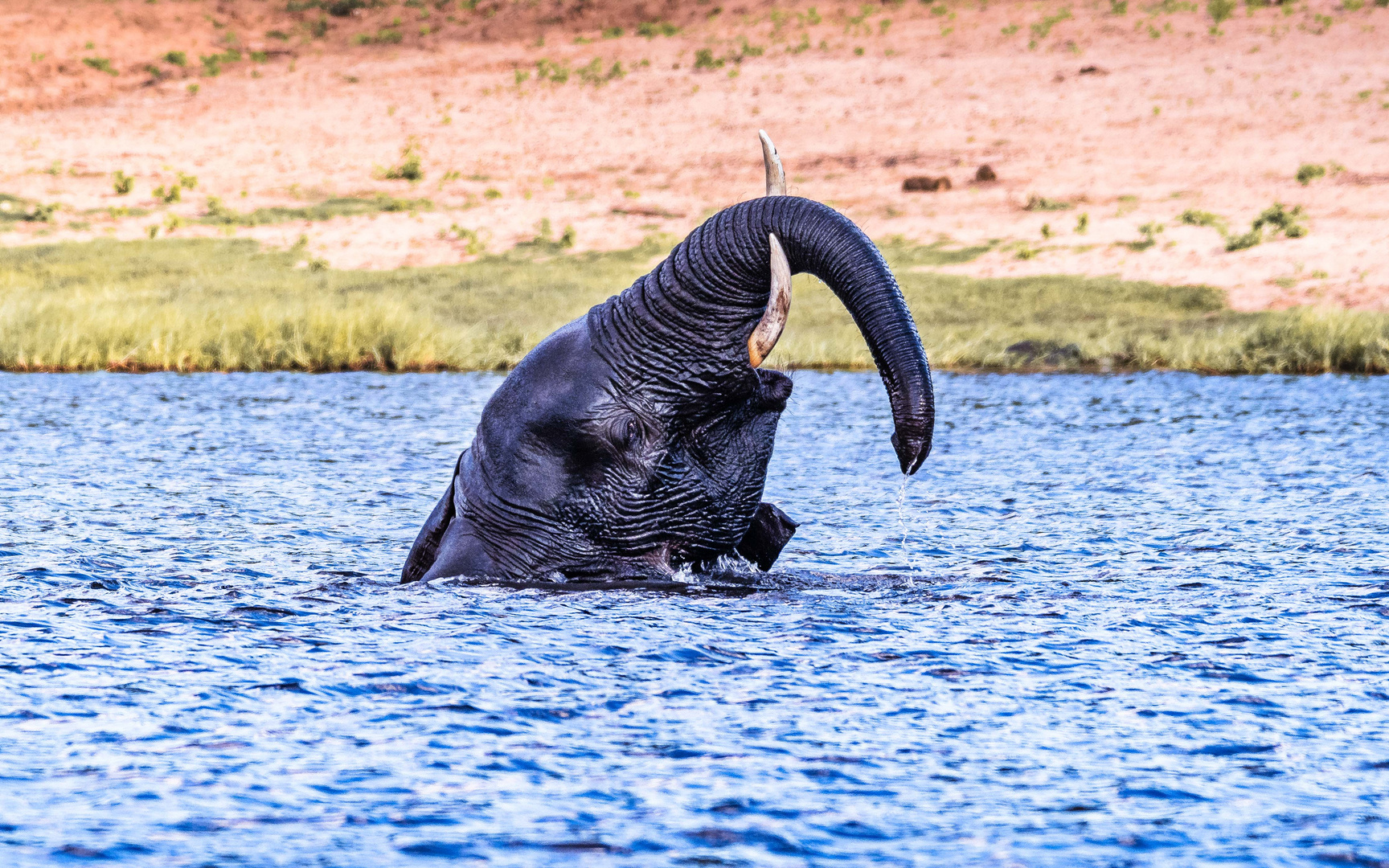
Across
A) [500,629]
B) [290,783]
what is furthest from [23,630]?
[290,783]

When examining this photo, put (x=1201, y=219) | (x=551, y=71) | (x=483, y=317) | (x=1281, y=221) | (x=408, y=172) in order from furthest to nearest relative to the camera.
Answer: (x=551, y=71), (x=408, y=172), (x=1201, y=219), (x=1281, y=221), (x=483, y=317)

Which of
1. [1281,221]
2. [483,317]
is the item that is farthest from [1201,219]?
[483,317]

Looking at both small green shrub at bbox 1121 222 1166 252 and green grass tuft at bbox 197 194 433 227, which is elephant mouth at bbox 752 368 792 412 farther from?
green grass tuft at bbox 197 194 433 227

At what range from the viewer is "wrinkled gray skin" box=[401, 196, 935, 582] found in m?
7.32

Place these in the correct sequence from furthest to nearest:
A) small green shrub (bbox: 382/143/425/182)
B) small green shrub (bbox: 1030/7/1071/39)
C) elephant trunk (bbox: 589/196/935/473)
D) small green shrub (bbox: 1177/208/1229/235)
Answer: small green shrub (bbox: 1030/7/1071/39)
small green shrub (bbox: 382/143/425/182)
small green shrub (bbox: 1177/208/1229/235)
elephant trunk (bbox: 589/196/935/473)

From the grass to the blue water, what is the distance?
9212 mm

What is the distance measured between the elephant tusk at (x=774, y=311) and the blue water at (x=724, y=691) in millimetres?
1069

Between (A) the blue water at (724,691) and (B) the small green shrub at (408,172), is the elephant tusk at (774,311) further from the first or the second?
(B) the small green shrub at (408,172)

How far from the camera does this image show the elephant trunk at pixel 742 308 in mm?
6578

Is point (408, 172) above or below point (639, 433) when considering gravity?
above

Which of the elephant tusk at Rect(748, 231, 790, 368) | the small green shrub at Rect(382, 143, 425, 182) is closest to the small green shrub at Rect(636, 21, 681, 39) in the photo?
the small green shrub at Rect(382, 143, 425, 182)

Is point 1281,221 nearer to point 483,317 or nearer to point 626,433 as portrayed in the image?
point 483,317

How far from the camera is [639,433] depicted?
746 centimetres

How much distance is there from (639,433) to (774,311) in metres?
1.01
